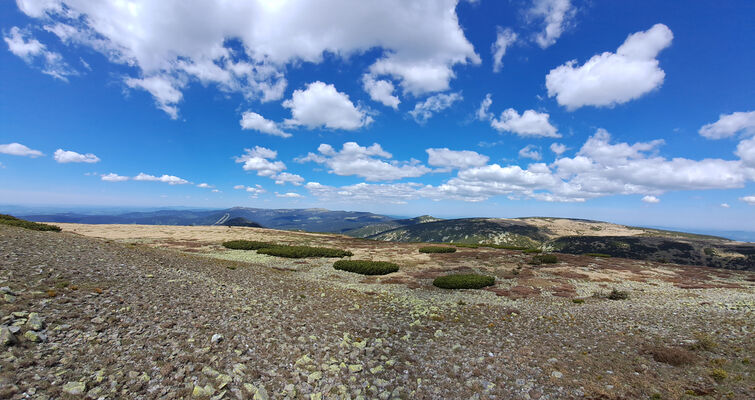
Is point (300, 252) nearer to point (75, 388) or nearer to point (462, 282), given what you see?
point (462, 282)

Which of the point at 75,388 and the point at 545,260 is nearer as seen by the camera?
the point at 75,388

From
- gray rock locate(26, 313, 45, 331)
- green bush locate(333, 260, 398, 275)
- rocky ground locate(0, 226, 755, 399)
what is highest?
gray rock locate(26, 313, 45, 331)

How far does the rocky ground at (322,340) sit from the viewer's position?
841 centimetres

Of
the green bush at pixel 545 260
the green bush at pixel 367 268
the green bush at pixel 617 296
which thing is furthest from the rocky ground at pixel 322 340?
the green bush at pixel 545 260

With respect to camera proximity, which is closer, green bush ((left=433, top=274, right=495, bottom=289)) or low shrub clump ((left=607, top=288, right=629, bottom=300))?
low shrub clump ((left=607, top=288, right=629, bottom=300))

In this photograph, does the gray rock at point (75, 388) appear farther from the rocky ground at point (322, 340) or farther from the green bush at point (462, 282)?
the green bush at point (462, 282)

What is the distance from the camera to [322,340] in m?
12.4

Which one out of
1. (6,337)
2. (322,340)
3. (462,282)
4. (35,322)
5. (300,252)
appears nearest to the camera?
(6,337)

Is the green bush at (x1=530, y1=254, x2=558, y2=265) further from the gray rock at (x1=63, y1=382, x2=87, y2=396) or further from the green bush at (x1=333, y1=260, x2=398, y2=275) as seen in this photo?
the gray rock at (x1=63, y1=382, x2=87, y2=396)

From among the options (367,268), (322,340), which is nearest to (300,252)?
(367,268)

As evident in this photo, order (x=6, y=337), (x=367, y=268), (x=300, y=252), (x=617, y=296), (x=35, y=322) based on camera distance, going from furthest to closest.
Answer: (x=300, y=252) < (x=367, y=268) < (x=617, y=296) < (x=35, y=322) < (x=6, y=337)

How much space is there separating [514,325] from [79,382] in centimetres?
1822

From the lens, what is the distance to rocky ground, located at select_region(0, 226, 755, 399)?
8406mm

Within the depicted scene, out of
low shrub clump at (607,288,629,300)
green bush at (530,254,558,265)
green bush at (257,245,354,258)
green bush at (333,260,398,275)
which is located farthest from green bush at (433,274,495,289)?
green bush at (257,245,354,258)
